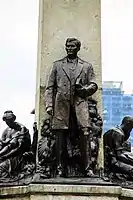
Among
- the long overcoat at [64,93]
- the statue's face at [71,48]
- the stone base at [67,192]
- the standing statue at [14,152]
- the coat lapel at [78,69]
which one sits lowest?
the stone base at [67,192]

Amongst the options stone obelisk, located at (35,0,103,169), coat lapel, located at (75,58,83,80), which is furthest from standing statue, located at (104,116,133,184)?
coat lapel, located at (75,58,83,80)

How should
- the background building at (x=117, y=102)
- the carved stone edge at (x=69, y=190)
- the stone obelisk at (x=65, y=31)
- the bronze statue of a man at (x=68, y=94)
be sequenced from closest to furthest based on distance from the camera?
1. the carved stone edge at (x=69, y=190)
2. the bronze statue of a man at (x=68, y=94)
3. the stone obelisk at (x=65, y=31)
4. the background building at (x=117, y=102)

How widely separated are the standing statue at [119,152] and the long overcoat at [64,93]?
68 cm

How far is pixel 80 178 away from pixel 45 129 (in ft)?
3.24

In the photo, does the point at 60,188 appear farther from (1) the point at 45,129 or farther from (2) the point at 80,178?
(1) the point at 45,129

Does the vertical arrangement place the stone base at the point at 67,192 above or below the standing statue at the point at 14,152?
below

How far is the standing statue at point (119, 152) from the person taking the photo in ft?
25.3

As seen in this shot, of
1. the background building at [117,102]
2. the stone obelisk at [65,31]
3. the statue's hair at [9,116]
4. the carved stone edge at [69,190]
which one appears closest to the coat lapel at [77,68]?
the stone obelisk at [65,31]

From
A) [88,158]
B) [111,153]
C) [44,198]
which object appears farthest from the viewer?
[111,153]

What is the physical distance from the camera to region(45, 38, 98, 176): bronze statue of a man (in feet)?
24.6

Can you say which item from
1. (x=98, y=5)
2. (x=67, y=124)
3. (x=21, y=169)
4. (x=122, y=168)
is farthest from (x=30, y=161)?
(x=98, y=5)

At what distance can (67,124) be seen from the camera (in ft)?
24.6

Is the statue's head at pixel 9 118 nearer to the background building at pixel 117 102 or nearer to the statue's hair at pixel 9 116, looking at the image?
the statue's hair at pixel 9 116

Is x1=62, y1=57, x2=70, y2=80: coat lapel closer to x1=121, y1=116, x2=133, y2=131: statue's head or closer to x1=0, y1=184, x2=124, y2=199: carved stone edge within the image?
x1=121, y1=116, x2=133, y2=131: statue's head
